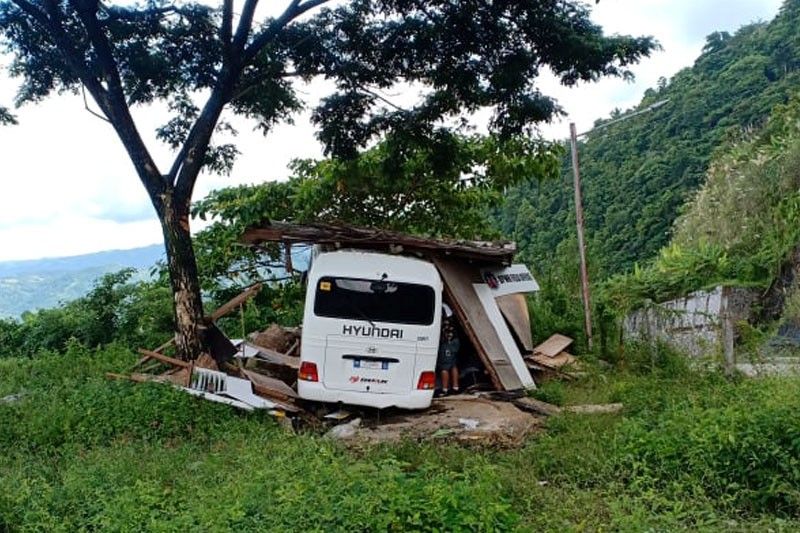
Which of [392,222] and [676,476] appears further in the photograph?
[392,222]

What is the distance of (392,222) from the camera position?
16.1 m

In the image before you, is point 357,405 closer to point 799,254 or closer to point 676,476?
point 676,476

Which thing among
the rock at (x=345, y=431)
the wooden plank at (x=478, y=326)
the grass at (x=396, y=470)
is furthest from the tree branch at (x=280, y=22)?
the rock at (x=345, y=431)

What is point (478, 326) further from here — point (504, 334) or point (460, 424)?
point (460, 424)

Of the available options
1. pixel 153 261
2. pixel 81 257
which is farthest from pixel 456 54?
pixel 81 257

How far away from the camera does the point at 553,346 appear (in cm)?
1281

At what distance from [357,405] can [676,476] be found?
14.5ft

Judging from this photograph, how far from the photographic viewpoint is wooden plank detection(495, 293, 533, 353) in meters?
12.7

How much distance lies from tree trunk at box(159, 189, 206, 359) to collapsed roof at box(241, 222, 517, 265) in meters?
1.07

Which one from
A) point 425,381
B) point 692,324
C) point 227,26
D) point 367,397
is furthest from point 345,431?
point 692,324

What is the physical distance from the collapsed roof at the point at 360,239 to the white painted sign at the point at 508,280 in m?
0.75

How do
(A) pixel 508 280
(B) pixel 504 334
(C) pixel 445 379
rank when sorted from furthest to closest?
(A) pixel 508 280 → (B) pixel 504 334 → (C) pixel 445 379

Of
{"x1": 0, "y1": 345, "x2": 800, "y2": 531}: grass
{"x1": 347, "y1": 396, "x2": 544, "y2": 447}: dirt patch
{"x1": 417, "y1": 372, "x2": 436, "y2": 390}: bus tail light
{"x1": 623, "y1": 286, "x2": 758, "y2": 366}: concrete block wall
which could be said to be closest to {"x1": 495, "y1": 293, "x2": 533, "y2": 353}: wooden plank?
{"x1": 623, "y1": 286, "x2": 758, "y2": 366}: concrete block wall

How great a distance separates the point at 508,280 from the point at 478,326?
191cm
